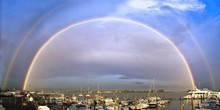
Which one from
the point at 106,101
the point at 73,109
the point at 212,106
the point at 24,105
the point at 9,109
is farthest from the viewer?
the point at 106,101

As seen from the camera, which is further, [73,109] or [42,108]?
[73,109]

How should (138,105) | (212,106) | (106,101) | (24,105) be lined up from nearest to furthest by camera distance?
(24,105), (212,106), (138,105), (106,101)

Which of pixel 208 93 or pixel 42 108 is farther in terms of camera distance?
pixel 208 93

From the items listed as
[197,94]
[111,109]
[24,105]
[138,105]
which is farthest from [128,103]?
[197,94]

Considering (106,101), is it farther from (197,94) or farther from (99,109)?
(197,94)

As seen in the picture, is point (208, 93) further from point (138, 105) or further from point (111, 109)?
point (111, 109)

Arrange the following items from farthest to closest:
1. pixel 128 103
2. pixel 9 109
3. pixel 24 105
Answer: pixel 128 103, pixel 24 105, pixel 9 109

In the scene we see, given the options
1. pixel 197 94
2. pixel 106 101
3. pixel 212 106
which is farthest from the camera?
pixel 197 94

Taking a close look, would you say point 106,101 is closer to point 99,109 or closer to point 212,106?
point 99,109

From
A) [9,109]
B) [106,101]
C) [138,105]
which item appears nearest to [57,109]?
[9,109]
